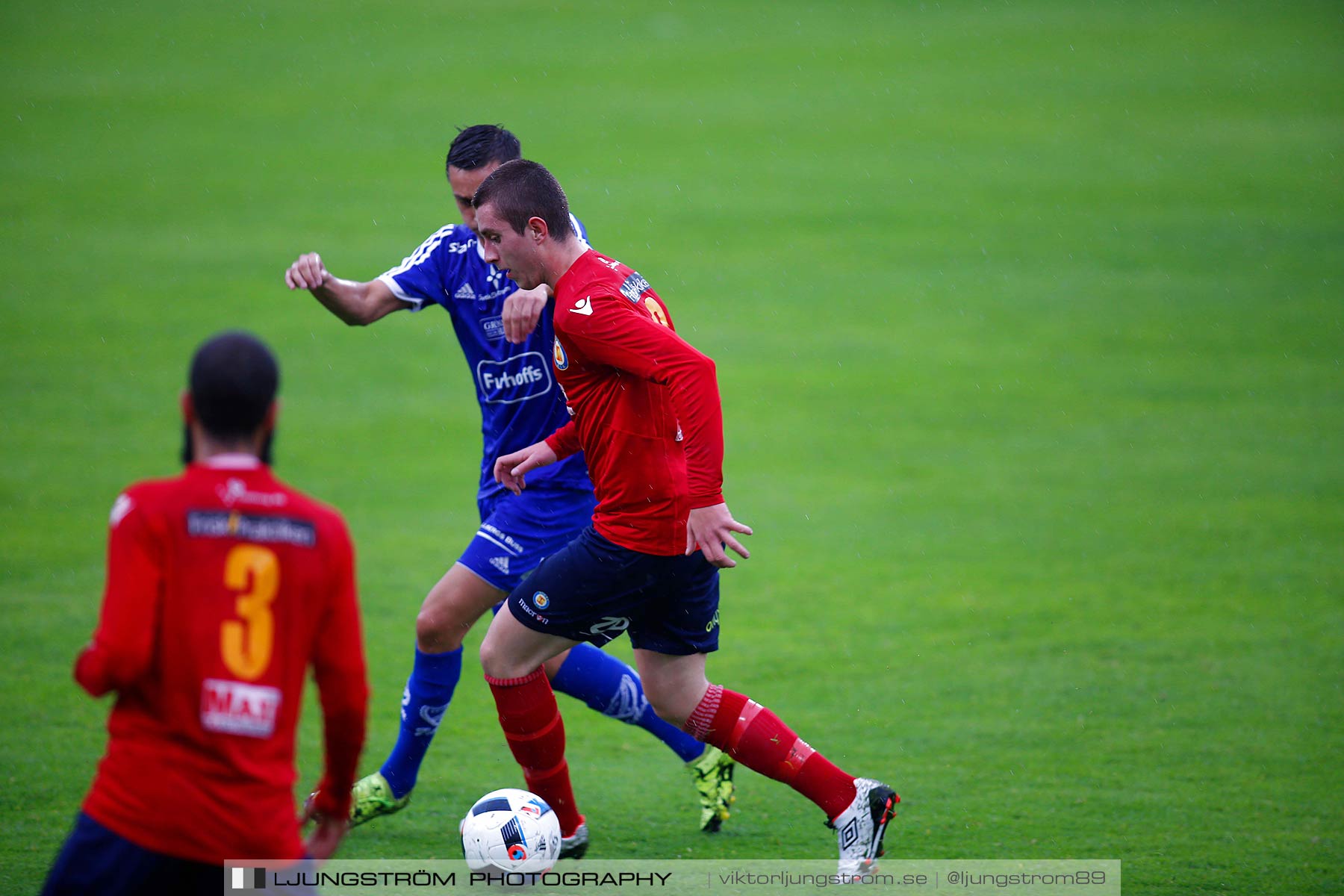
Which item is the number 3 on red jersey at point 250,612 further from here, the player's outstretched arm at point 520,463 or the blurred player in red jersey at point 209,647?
the player's outstretched arm at point 520,463

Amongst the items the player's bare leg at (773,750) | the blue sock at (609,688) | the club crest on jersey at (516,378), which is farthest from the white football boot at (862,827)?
the club crest on jersey at (516,378)

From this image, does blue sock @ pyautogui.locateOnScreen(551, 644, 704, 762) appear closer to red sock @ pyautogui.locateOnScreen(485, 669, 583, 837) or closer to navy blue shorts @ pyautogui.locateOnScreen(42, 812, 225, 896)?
red sock @ pyautogui.locateOnScreen(485, 669, 583, 837)

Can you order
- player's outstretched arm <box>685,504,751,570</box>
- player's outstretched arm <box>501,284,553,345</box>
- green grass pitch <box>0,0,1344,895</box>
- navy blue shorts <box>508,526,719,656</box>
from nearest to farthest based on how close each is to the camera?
player's outstretched arm <box>685,504,751,570</box> < navy blue shorts <box>508,526,719,656</box> < player's outstretched arm <box>501,284,553,345</box> < green grass pitch <box>0,0,1344,895</box>

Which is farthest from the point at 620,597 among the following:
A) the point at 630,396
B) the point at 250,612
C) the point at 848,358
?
the point at 848,358

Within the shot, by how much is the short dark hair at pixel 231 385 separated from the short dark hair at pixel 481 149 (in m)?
2.47

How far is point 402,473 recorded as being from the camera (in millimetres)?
11203

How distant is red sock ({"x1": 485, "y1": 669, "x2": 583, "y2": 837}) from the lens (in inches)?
185

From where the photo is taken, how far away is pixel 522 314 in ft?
15.6

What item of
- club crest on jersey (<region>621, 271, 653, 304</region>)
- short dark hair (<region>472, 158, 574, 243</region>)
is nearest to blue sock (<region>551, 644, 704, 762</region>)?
club crest on jersey (<region>621, 271, 653, 304</region>)

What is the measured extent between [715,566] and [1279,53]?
27310 millimetres

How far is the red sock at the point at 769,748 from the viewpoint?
453cm

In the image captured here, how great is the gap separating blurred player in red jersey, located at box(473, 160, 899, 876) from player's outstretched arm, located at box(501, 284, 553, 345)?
1.05 ft

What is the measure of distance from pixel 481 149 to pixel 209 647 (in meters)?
2.85

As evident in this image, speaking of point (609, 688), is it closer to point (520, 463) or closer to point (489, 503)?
point (489, 503)
